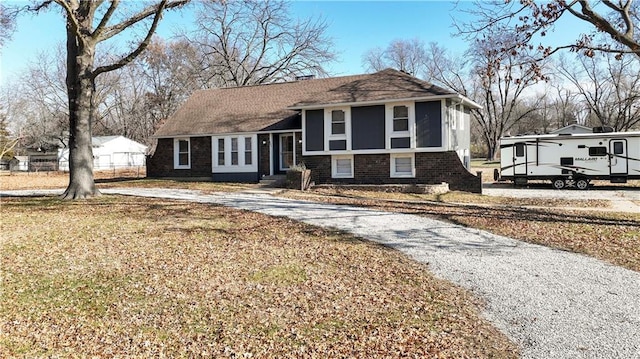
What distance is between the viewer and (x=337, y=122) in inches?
826

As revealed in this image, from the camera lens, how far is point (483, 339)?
442cm

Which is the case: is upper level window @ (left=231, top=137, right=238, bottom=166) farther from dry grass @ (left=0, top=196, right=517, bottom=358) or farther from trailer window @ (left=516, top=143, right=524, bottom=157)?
trailer window @ (left=516, top=143, right=524, bottom=157)

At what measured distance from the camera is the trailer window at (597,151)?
21.1 metres

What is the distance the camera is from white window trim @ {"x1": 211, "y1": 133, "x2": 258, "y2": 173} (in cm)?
2298

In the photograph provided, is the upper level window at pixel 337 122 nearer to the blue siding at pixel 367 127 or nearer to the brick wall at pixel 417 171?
the blue siding at pixel 367 127

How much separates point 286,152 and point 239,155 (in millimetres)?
2511

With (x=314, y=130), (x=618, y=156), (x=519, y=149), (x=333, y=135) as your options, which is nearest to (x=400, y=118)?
(x=333, y=135)

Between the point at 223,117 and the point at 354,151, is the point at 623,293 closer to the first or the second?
the point at 354,151

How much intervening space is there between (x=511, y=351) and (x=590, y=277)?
128 inches

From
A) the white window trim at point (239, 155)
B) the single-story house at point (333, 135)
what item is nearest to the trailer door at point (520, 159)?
the single-story house at point (333, 135)

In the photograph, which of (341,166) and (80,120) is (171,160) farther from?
(80,120)

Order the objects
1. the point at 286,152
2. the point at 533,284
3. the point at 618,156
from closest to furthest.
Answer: the point at 533,284
the point at 618,156
the point at 286,152

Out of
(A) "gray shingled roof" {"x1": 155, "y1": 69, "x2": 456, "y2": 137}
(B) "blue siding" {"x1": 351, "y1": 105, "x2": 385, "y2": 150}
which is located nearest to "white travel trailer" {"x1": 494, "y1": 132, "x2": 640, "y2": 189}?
(A) "gray shingled roof" {"x1": 155, "y1": 69, "x2": 456, "y2": 137}

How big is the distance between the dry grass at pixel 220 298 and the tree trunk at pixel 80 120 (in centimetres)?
476
